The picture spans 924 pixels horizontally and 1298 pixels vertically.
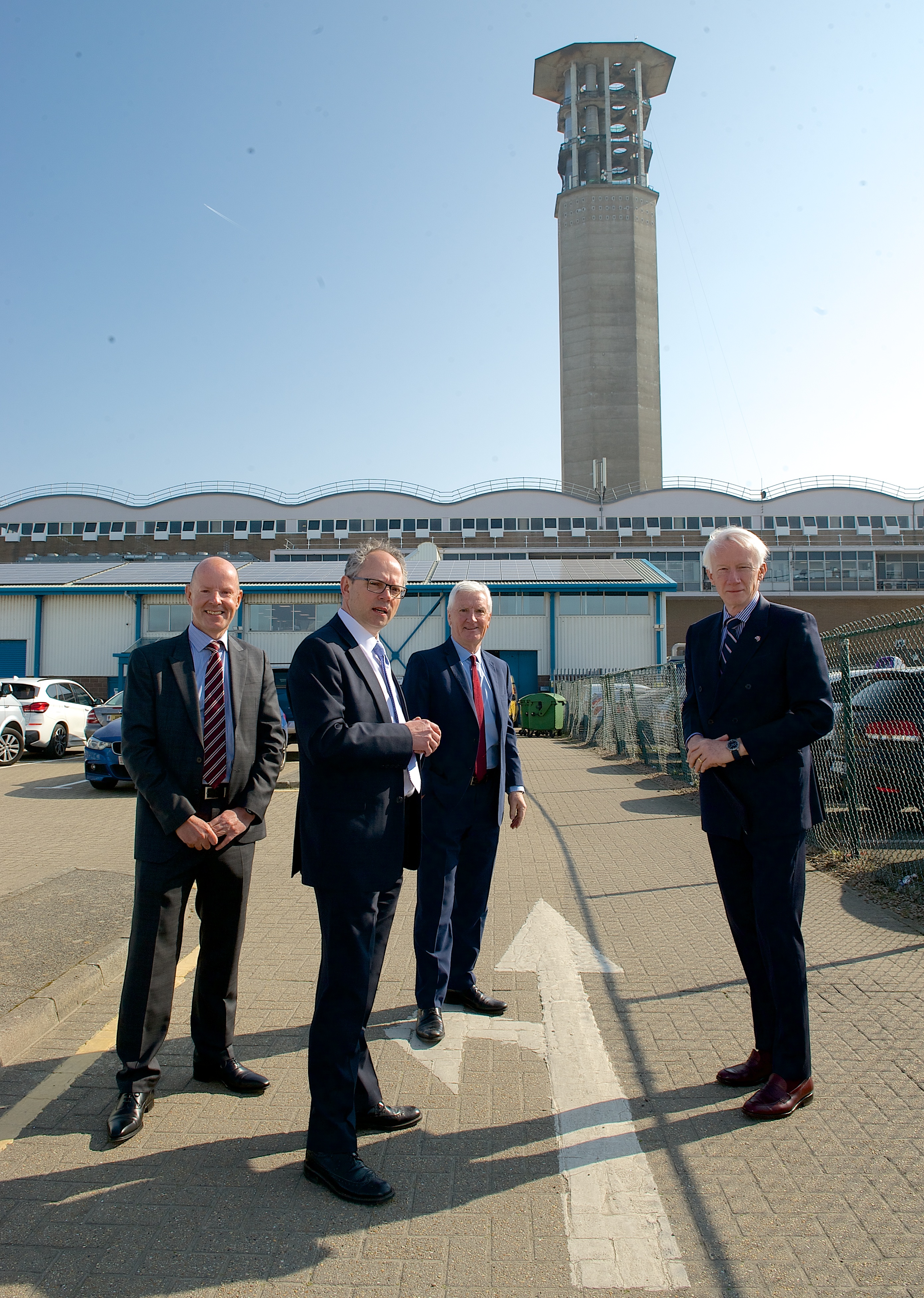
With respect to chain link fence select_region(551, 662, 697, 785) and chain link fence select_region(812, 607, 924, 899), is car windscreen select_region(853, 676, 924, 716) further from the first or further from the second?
chain link fence select_region(551, 662, 697, 785)

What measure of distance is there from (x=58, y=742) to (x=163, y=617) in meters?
15.8

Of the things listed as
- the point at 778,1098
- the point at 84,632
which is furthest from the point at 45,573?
the point at 778,1098

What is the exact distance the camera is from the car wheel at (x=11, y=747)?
660 inches

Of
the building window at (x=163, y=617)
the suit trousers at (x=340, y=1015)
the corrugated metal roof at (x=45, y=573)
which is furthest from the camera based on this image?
the corrugated metal roof at (x=45, y=573)

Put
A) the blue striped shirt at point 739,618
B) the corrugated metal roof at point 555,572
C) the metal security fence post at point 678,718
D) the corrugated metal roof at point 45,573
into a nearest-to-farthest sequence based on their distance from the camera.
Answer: the blue striped shirt at point 739,618 < the metal security fence post at point 678,718 < the corrugated metal roof at point 555,572 < the corrugated metal roof at point 45,573

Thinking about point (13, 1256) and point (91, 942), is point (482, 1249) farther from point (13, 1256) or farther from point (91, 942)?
point (91, 942)

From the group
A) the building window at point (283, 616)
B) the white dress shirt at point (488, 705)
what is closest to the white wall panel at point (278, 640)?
the building window at point (283, 616)

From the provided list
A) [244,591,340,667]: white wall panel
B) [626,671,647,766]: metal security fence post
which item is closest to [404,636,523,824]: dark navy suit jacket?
Result: [626,671,647,766]: metal security fence post

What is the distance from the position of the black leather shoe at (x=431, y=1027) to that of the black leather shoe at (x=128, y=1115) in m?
1.18

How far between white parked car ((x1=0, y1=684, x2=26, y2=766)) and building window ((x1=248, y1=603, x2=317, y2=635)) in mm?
15288

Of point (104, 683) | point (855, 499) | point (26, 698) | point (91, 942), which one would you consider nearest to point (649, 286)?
point (855, 499)

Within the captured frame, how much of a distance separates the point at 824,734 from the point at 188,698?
2.45 metres

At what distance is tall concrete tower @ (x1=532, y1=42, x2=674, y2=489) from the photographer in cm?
7081

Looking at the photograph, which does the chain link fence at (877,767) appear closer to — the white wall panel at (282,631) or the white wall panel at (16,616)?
the white wall panel at (282,631)
